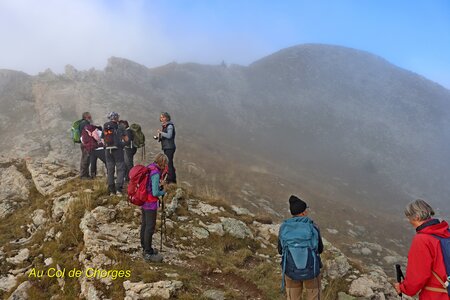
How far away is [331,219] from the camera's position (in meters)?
32.3

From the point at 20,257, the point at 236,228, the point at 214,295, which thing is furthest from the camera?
the point at 236,228

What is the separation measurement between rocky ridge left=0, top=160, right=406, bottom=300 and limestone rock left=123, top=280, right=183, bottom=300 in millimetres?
20

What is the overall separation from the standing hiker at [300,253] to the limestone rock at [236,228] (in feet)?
16.9

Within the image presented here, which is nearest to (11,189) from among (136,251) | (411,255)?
(136,251)

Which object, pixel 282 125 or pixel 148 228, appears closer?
pixel 148 228

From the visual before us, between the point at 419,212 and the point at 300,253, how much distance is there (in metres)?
1.90

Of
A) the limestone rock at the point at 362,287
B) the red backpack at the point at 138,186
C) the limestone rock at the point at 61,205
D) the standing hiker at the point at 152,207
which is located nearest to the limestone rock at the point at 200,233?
the standing hiker at the point at 152,207

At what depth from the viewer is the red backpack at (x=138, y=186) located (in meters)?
7.77

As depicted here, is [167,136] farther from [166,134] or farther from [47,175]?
[47,175]

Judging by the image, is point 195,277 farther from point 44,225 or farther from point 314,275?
point 44,225

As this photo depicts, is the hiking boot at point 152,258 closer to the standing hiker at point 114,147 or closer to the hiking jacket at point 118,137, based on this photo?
the standing hiker at point 114,147

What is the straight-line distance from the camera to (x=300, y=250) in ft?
18.5

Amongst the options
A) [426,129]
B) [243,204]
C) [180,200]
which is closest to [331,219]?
[243,204]

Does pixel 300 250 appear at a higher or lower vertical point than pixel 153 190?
lower
